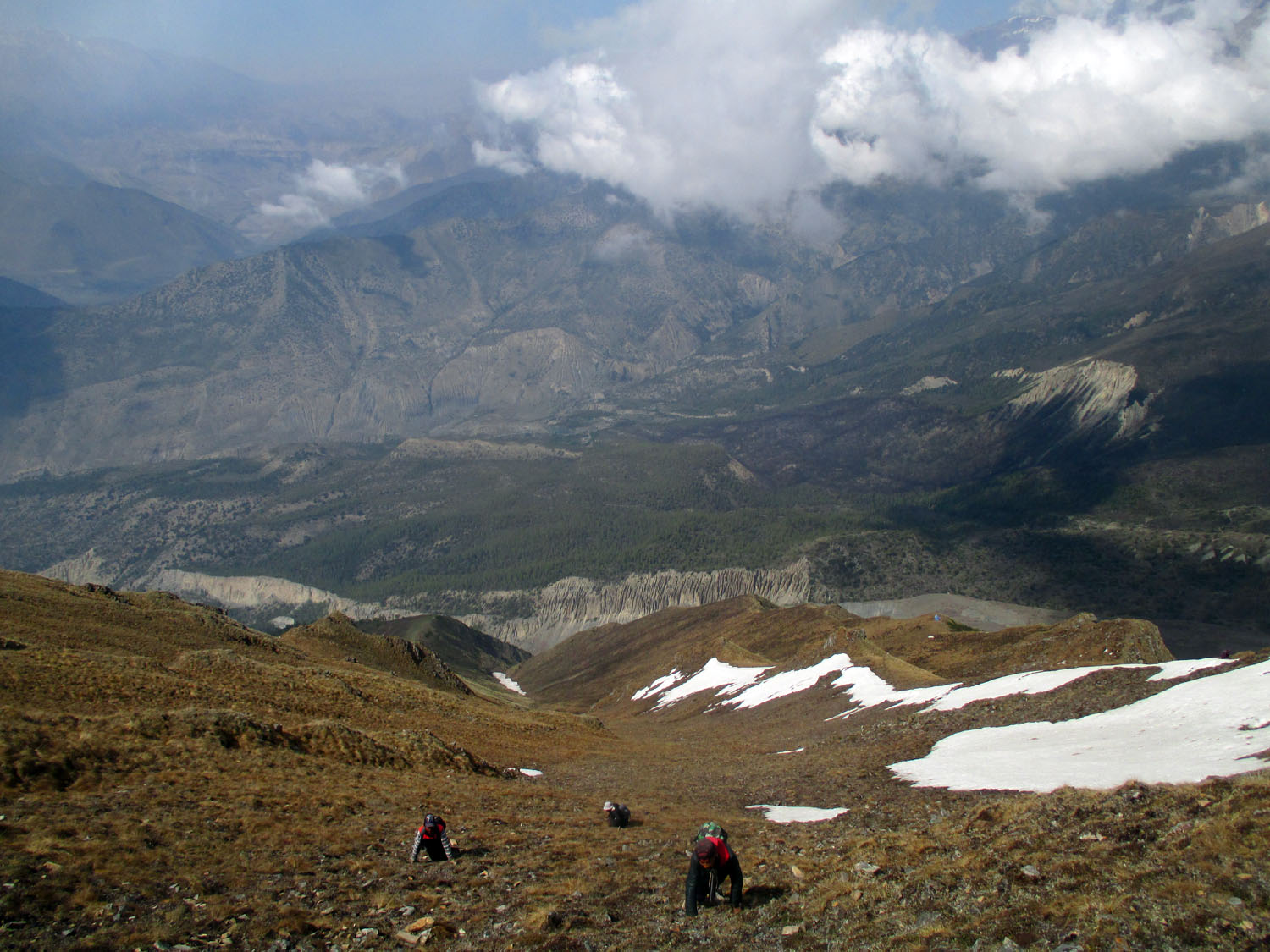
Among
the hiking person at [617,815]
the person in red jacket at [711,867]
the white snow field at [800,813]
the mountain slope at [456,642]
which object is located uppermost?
the mountain slope at [456,642]

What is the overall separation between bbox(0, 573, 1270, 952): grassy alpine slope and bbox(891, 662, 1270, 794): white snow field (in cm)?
193

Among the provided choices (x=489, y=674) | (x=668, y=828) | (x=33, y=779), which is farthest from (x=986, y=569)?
(x=33, y=779)

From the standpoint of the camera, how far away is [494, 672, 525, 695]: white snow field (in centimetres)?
14825

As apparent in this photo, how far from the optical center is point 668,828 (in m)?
24.4

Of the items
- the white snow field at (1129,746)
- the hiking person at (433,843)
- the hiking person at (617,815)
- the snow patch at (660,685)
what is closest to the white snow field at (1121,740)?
the white snow field at (1129,746)

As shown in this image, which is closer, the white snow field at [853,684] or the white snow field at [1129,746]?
the white snow field at [1129,746]

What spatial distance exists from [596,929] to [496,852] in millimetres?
6598

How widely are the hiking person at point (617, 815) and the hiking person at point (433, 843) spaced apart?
6559mm

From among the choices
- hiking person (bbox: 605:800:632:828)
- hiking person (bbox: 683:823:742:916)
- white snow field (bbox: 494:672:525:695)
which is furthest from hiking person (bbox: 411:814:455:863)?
white snow field (bbox: 494:672:525:695)

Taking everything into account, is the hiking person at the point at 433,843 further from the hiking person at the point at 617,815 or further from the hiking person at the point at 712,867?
the hiking person at the point at 712,867

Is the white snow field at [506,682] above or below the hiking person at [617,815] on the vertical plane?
above

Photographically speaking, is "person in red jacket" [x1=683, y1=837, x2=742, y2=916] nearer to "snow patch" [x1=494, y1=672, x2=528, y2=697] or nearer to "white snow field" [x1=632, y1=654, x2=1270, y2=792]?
"white snow field" [x1=632, y1=654, x2=1270, y2=792]

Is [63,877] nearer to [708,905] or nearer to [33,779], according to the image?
[33,779]

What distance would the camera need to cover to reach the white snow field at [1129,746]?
72.1ft
